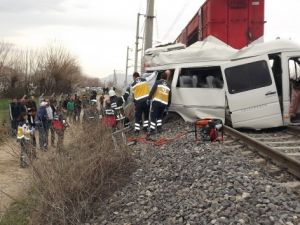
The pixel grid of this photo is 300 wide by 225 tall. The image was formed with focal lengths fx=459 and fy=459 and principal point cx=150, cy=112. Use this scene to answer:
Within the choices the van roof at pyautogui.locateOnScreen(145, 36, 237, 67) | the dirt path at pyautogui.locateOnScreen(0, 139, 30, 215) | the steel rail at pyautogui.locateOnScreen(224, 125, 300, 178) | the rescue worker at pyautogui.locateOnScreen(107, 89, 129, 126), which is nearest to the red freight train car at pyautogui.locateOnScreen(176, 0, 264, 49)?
the van roof at pyautogui.locateOnScreen(145, 36, 237, 67)

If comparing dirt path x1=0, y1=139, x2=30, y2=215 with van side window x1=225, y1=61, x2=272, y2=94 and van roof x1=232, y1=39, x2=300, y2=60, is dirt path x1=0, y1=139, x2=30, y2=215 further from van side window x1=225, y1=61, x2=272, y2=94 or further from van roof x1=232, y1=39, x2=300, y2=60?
van roof x1=232, y1=39, x2=300, y2=60

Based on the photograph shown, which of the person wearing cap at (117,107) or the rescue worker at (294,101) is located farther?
the person wearing cap at (117,107)

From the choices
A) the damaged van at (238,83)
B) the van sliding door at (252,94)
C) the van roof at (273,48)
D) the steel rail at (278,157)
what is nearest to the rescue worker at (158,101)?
the damaged van at (238,83)

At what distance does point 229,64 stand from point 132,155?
423cm

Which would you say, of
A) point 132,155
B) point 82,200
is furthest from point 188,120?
point 82,200

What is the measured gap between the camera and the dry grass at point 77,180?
6.61 m

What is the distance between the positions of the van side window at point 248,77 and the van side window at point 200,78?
75 cm

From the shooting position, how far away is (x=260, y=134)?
1126 centimetres

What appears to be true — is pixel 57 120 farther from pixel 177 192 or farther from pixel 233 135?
pixel 177 192

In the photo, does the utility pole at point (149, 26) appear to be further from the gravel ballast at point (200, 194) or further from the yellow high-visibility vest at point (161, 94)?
the gravel ballast at point (200, 194)

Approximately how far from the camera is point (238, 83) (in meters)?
11.5

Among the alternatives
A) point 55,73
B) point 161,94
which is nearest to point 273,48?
point 161,94

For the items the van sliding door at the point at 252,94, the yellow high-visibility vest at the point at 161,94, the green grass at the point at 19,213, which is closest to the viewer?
the green grass at the point at 19,213

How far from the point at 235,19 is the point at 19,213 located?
9192 mm
